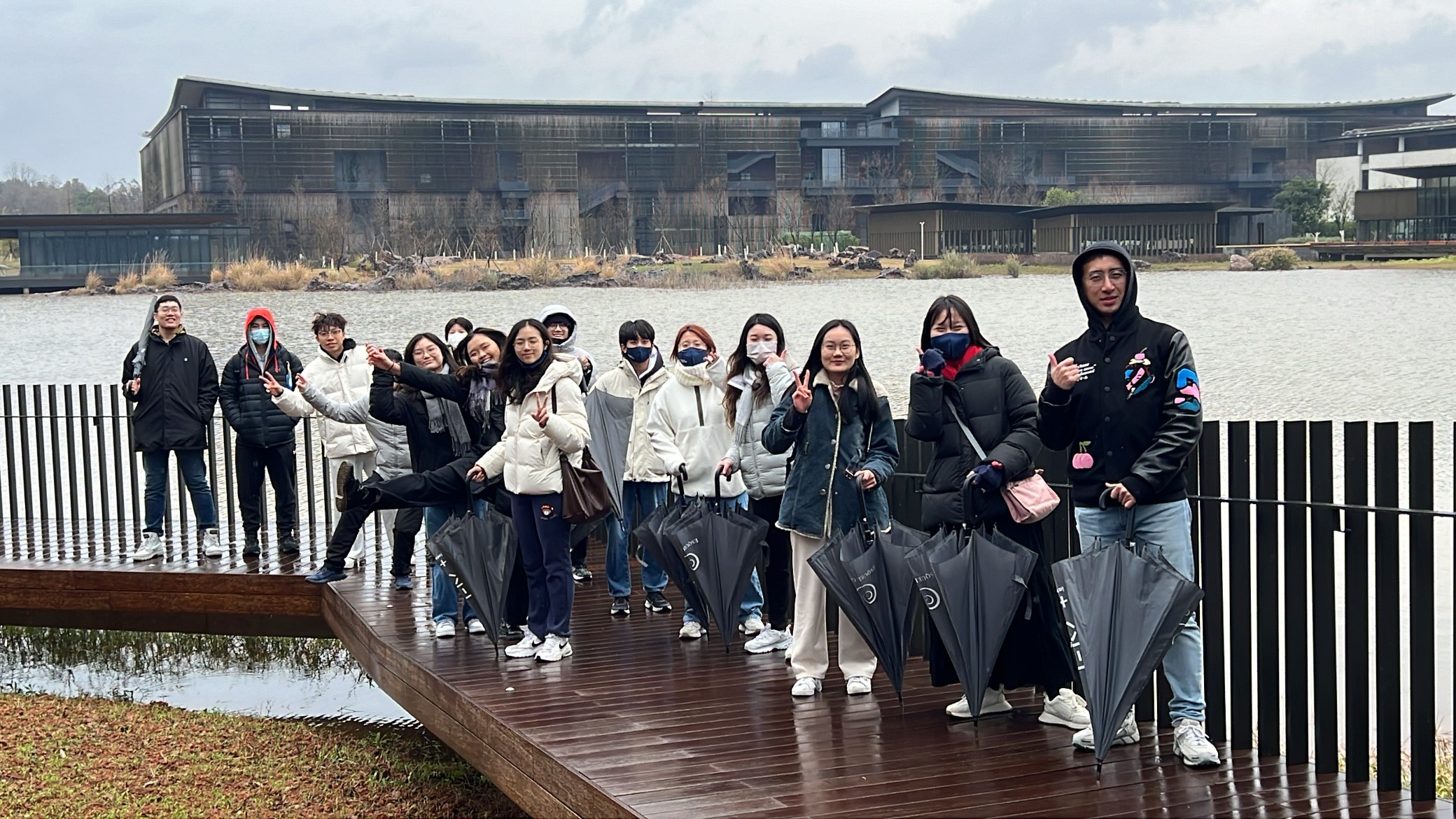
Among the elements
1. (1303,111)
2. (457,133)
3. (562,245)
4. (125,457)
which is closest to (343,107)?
(457,133)

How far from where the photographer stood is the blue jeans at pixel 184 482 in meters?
10.0

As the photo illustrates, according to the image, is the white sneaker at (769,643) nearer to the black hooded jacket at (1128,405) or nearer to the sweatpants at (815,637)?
the sweatpants at (815,637)

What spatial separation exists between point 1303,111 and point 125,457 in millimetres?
92006

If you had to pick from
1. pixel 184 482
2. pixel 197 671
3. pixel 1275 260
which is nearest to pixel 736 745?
pixel 184 482

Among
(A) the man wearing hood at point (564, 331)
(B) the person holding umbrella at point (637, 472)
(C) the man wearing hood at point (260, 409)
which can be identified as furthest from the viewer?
(C) the man wearing hood at point (260, 409)

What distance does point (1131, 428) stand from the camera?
5402 mm

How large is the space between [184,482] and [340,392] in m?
1.99

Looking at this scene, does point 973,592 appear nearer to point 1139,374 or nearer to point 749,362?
point 1139,374

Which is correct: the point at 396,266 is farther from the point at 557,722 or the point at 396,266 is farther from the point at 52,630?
the point at 557,722

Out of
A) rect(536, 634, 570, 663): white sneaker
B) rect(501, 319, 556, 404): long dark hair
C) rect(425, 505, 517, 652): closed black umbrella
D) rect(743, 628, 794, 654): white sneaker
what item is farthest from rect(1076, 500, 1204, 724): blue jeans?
rect(425, 505, 517, 652): closed black umbrella

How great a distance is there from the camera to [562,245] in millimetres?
82250

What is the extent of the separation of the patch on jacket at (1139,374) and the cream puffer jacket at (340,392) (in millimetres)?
4710

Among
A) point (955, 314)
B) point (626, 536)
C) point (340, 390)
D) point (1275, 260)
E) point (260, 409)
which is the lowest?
point (626, 536)

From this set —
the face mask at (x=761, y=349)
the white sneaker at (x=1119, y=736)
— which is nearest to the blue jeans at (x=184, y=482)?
the face mask at (x=761, y=349)
